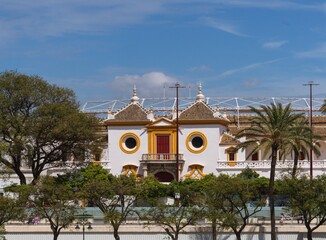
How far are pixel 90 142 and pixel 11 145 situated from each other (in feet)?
27.0

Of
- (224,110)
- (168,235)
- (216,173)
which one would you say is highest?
(224,110)

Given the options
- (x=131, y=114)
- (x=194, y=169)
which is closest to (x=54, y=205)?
(x=194, y=169)

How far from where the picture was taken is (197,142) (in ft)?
304

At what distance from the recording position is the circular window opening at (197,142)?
92.6 metres

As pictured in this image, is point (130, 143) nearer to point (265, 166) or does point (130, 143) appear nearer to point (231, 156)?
point (231, 156)

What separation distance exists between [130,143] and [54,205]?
106 feet

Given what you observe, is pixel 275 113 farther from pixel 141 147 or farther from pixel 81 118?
pixel 141 147

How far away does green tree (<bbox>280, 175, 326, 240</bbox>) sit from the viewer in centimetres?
5922

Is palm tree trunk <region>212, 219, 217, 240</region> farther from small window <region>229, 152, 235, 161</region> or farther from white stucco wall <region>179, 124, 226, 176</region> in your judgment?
small window <region>229, 152, 235, 161</region>

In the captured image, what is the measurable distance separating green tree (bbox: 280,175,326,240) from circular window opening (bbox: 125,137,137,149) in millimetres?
34404

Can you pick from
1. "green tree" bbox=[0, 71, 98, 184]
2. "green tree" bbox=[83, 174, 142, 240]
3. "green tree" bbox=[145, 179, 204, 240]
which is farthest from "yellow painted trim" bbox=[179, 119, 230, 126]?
"green tree" bbox=[145, 179, 204, 240]

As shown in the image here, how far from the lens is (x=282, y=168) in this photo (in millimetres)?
87062

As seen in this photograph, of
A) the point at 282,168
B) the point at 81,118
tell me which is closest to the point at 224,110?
the point at 282,168

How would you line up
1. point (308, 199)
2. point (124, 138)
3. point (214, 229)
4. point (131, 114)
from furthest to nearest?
point (131, 114)
point (124, 138)
point (214, 229)
point (308, 199)
